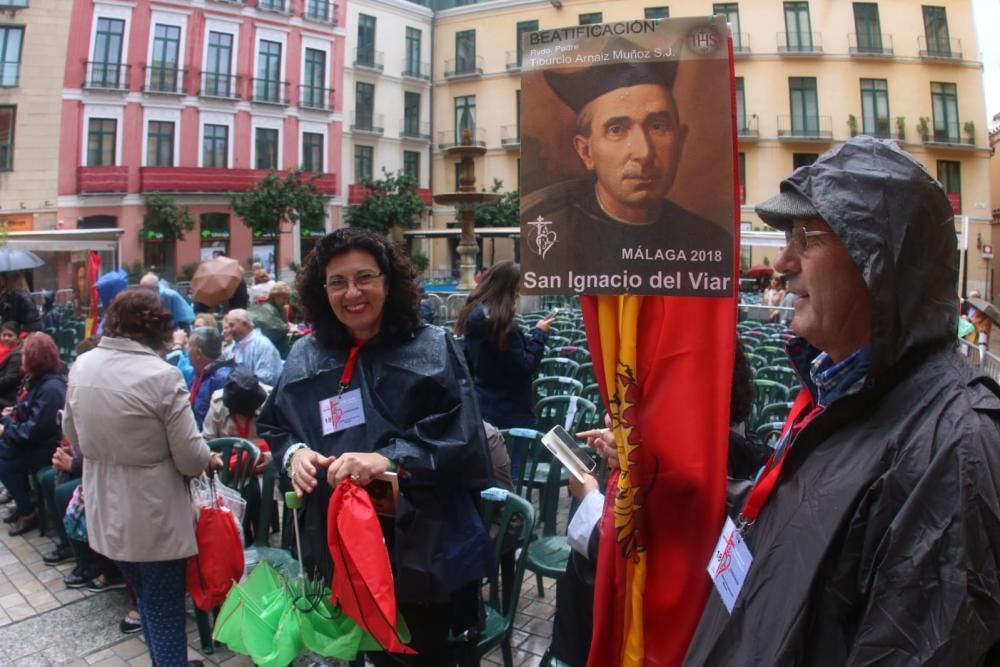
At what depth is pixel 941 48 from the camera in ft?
108

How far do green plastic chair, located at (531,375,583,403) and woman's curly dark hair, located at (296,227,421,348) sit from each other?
3.34 metres

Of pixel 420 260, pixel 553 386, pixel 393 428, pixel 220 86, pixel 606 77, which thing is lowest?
pixel 393 428

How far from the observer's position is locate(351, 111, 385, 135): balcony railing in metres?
34.5

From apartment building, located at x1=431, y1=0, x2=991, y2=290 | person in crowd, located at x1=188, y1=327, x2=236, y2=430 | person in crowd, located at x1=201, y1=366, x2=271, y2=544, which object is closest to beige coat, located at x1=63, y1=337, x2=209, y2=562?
person in crowd, located at x1=201, y1=366, x2=271, y2=544

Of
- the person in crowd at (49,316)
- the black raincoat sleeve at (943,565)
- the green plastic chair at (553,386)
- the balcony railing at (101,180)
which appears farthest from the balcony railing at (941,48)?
the black raincoat sleeve at (943,565)

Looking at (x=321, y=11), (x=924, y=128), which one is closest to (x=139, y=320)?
(x=321, y=11)

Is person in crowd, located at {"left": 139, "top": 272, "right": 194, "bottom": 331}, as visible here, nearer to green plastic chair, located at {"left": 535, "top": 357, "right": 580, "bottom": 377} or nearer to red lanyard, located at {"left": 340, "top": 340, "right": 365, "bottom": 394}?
green plastic chair, located at {"left": 535, "top": 357, "right": 580, "bottom": 377}

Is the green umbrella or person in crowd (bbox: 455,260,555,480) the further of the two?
person in crowd (bbox: 455,260,555,480)

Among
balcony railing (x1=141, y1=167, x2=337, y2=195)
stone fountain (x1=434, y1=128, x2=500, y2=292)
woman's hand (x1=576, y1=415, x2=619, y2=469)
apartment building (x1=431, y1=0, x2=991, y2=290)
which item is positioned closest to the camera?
woman's hand (x1=576, y1=415, x2=619, y2=469)

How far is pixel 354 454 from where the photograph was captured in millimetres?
1904

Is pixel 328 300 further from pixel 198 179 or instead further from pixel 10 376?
pixel 198 179

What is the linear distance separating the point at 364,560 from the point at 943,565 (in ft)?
4.28

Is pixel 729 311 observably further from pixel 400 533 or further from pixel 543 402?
pixel 543 402

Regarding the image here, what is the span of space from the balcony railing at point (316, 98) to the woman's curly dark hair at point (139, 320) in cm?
3217
